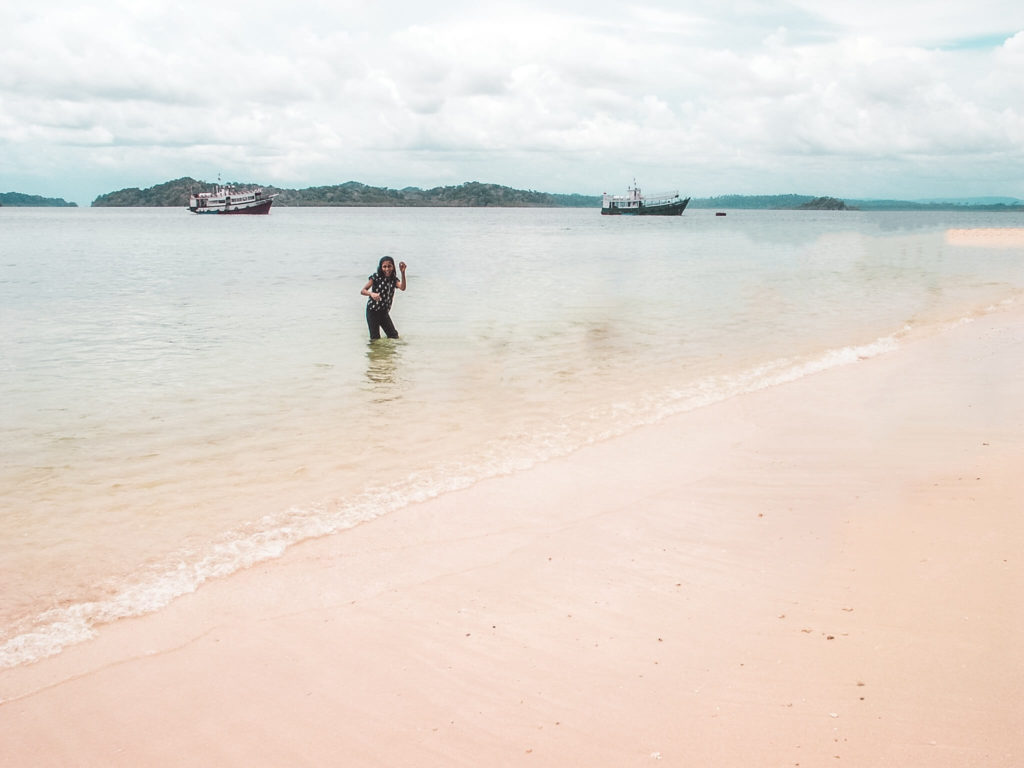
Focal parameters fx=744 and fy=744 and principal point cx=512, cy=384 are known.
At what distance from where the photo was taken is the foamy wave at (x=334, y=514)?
512 centimetres

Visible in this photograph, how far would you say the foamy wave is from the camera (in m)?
5.12

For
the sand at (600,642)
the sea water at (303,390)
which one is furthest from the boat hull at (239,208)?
the sand at (600,642)

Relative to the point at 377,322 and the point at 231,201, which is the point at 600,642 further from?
the point at 231,201

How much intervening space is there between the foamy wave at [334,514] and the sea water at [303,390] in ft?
0.09

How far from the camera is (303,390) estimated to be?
12.8m

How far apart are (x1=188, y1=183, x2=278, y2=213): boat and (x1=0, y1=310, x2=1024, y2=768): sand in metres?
161

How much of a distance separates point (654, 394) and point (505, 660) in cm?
819

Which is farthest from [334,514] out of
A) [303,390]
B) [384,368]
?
[384,368]

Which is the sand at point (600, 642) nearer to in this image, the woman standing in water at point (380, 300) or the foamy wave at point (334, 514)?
the foamy wave at point (334, 514)

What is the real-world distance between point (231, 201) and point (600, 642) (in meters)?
164

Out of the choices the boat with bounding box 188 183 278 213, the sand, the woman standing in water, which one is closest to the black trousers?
the woman standing in water

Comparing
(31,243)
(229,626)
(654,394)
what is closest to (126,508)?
(229,626)

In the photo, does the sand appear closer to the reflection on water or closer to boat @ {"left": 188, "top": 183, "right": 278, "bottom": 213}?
the reflection on water

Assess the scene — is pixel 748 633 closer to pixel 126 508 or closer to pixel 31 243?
pixel 126 508
